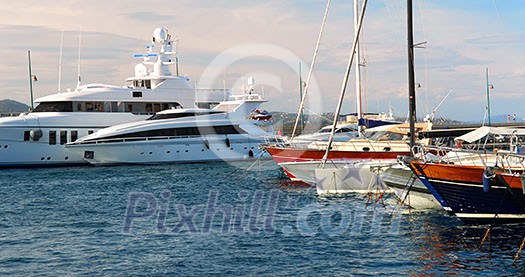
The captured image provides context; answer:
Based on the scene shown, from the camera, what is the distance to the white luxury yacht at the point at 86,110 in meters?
48.6

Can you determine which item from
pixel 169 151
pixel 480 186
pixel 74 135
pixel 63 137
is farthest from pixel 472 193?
pixel 74 135

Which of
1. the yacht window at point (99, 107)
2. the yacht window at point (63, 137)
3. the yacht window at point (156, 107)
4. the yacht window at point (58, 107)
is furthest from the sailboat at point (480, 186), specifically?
the yacht window at point (156, 107)

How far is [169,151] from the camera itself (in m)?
50.4

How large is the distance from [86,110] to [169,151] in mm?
7874

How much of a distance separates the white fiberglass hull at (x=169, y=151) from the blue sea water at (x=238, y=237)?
16470mm

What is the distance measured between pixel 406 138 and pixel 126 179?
15797 mm

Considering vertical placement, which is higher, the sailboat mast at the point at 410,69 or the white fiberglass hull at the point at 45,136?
the sailboat mast at the point at 410,69

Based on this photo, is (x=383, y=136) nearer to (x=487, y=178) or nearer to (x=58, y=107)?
(x=487, y=178)

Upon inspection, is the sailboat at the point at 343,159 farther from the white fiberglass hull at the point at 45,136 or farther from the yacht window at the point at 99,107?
the yacht window at the point at 99,107

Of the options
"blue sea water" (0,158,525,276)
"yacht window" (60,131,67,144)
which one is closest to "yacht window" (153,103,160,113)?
"yacht window" (60,131,67,144)

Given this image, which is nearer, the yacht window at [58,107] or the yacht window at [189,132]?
the yacht window at [189,132]

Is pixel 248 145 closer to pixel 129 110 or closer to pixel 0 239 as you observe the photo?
pixel 129 110

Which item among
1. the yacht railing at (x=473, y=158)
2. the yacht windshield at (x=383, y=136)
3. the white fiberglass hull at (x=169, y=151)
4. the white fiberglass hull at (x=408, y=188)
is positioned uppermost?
the yacht railing at (x=473, y=158)

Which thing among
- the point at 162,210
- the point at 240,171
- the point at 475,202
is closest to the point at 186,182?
the point at 240,171
